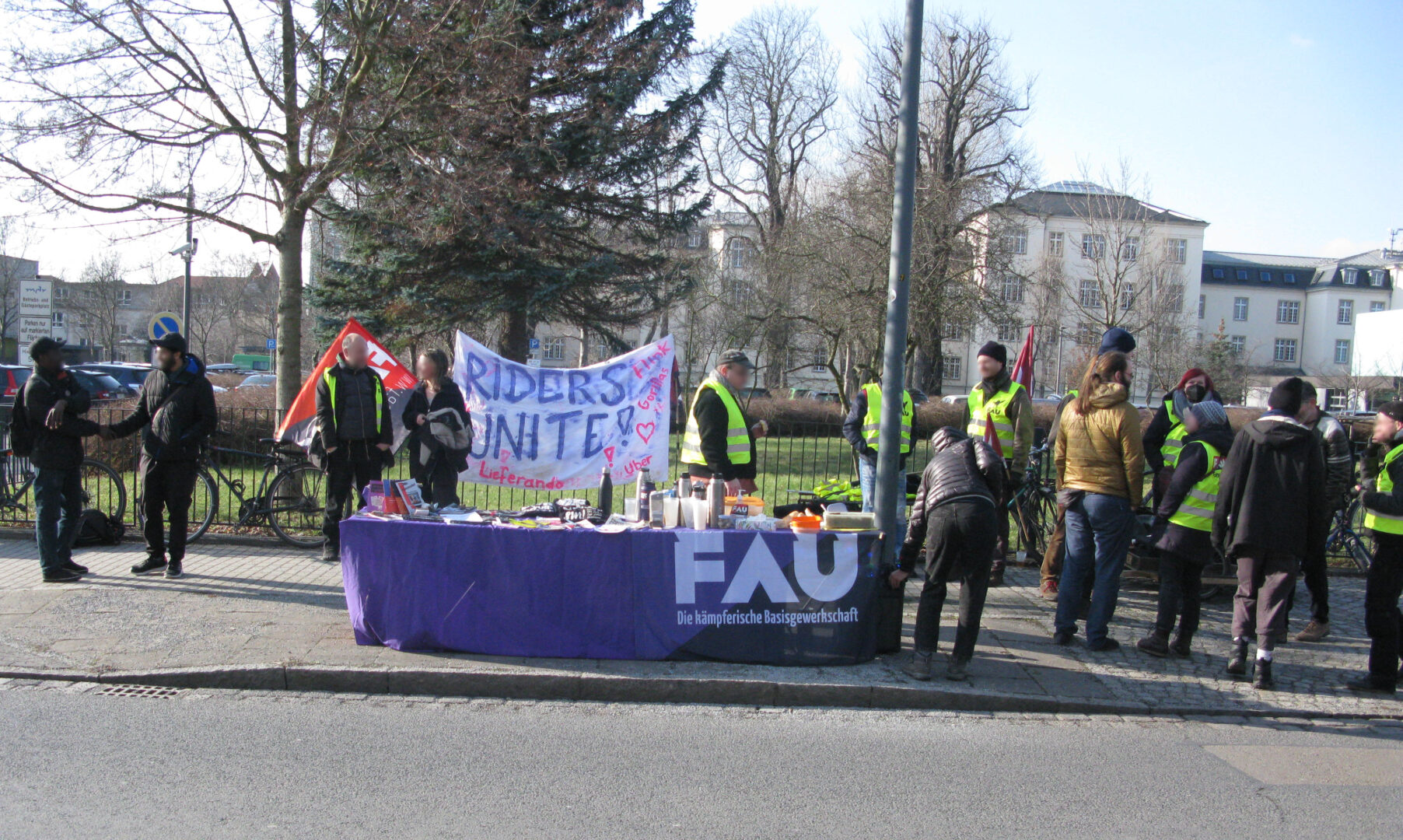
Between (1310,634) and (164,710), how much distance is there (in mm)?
8009

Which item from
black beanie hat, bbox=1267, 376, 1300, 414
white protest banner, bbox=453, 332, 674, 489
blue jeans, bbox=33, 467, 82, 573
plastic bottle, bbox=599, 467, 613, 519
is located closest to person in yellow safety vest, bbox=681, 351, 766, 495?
plastic bottle, bbox=599, 467, 613, 519

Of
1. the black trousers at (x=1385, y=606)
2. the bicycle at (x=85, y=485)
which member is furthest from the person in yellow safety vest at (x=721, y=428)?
the bicycle at (x=85, y=485)

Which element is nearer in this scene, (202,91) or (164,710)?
(164,710)

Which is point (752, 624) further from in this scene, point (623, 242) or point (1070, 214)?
point (1070, 214)

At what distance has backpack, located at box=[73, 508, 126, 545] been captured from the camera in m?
8.45

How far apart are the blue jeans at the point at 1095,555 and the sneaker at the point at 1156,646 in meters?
0.32

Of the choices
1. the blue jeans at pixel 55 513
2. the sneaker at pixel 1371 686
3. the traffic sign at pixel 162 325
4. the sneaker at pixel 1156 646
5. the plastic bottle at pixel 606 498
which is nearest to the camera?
the sneaker at pixel 1371 686

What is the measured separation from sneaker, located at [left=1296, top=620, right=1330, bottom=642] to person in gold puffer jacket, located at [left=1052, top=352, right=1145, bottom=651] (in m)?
1.69

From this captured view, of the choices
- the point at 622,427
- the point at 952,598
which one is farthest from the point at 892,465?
the point at 622,427

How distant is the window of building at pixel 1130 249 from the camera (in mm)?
32912

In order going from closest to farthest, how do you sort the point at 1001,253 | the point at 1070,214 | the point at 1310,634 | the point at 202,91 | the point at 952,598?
the point at 1310,634, the point at 952,598, the point at 202,91, the point at 1001,253, the point at 1070,214

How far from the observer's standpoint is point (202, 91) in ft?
34.1

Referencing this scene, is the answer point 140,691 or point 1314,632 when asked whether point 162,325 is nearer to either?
point 140,691

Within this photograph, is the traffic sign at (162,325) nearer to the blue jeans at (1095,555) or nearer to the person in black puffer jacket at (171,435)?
the person in black puffer jacket at (171,435)
